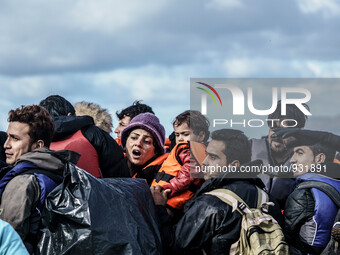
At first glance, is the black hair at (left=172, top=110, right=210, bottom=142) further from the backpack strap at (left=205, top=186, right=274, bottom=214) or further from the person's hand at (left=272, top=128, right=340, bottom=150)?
the backpack strap at (left=205, top=186, right=274, bottom=214)

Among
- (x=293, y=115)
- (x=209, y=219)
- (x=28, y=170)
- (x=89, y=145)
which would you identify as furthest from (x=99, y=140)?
(x=293, y=115)

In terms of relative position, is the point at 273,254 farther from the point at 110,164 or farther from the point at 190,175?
the point at 110,164

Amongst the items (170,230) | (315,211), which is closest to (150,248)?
(170,230)

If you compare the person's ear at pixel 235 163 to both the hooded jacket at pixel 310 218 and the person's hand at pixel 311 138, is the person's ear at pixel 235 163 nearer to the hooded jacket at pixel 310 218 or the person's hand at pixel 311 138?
the hooded jacket at pixel 310 218

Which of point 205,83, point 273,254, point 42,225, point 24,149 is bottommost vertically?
point 273,254

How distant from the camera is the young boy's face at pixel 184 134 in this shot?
7090 millimetres

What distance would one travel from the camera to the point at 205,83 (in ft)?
22.9

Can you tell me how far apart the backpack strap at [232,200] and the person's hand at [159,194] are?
0.47 metres

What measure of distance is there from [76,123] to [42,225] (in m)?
1.34

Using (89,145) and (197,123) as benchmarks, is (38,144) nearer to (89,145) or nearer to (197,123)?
(89,145)

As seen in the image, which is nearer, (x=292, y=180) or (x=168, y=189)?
(x=168, y=189)

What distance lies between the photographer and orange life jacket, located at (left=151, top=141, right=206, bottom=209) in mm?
5805

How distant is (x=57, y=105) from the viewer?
21.4ft

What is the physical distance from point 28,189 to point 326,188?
8.24ft
